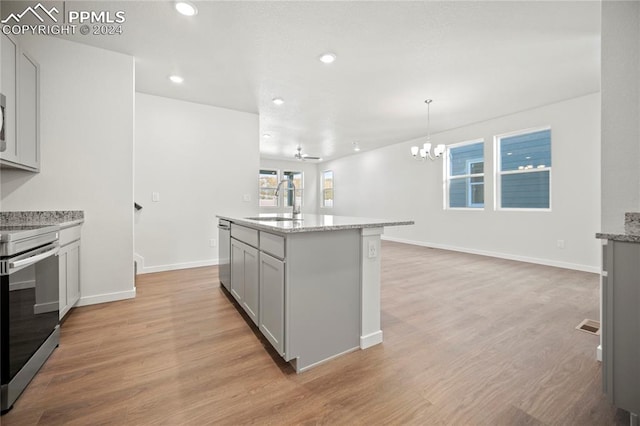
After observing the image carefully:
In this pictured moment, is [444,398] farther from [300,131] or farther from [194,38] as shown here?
[300,131]

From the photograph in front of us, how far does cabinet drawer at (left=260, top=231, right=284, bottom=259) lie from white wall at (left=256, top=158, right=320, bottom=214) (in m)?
7.93

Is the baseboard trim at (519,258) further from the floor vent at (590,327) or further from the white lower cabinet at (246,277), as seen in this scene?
the white lower cabinet at (246,277)

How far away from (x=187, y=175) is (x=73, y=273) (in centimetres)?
216

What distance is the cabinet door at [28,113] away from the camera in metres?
2.22

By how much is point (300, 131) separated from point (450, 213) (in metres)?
3.85

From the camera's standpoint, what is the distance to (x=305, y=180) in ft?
34.7

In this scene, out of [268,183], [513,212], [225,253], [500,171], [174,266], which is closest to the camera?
[225,253]

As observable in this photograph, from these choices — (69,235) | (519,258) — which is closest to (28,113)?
(69,235)

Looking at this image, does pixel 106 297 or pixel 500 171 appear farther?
pixel 500 171

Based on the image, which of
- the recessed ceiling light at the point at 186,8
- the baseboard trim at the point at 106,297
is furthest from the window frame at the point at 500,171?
the baseboard trim at the point at 106,297

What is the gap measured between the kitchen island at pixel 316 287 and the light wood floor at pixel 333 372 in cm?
14

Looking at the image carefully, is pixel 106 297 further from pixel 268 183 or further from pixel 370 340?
pixel 268 183

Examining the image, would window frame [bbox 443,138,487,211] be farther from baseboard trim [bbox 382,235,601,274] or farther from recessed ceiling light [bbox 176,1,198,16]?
recessed ceiling light [bbox 176,1,198,16]

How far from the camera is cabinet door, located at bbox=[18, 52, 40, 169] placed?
2217 mm
